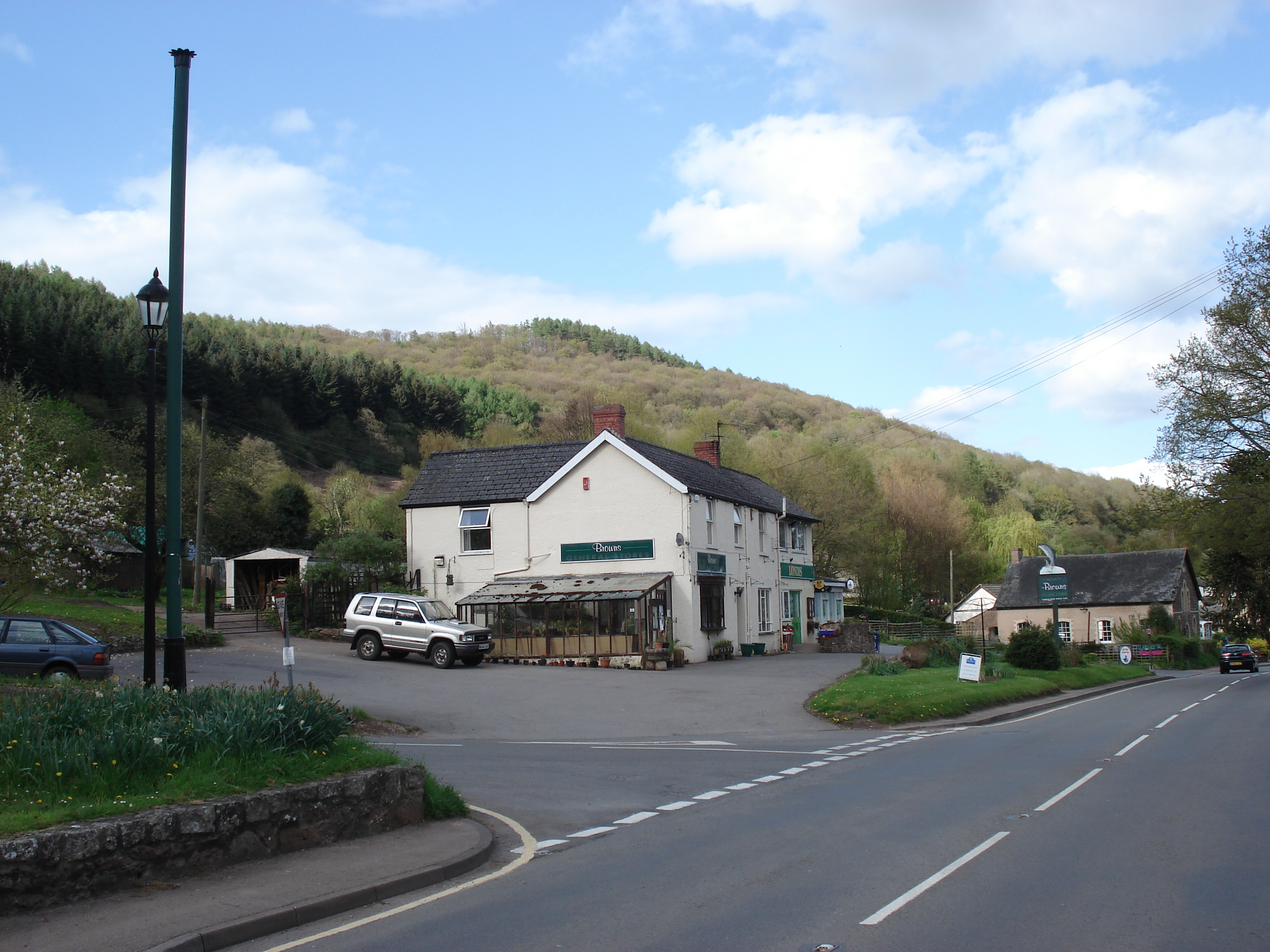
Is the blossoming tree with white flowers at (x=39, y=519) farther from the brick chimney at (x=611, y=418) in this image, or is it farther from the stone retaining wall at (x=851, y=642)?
the stone retaining wall at (x=851, y=642)

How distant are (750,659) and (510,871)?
2833 centimetres

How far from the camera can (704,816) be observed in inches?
416

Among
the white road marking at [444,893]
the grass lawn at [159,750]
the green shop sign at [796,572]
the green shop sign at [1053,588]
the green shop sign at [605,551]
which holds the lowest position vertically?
the white road marking at [444,893]

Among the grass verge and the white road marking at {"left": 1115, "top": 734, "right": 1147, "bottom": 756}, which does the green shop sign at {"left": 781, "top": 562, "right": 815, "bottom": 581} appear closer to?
the white road marking at {"left": 1115, "top": 734, "right": 1147, "bottom": 756}

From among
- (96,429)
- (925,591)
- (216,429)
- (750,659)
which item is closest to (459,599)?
(750,659)

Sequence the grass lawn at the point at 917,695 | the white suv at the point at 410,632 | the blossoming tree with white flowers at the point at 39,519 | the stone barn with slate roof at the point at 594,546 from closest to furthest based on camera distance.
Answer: the grass lawn at the point at 917,695 → the blossoming tree with white flowers at the point at 39,519 → the white suv at the point at 410,632 → the stone barn with slate roof at the point at 594,546

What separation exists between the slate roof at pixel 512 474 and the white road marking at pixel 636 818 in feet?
84.0

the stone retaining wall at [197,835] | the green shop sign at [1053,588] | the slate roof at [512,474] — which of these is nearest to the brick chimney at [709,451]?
→ the slate roof at [512,474]

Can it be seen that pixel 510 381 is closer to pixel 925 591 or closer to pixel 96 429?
pixel 925 591

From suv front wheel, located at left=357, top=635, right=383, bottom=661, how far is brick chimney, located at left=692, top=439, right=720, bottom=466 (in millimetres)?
18794

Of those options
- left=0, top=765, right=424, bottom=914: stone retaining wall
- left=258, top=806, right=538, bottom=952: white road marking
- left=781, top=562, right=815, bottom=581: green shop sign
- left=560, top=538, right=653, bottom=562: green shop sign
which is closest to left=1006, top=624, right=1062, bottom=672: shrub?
left=781, top=562, right=815, bottom=581: green shop sign

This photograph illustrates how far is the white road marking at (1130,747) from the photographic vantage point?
15633 millimetres

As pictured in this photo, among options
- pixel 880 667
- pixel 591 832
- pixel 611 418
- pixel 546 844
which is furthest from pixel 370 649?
pixel 546 844

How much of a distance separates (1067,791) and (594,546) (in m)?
25.8
